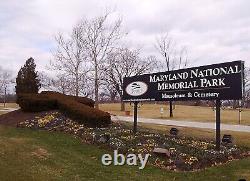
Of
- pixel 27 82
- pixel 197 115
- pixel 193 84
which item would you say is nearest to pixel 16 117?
pixel 27 82

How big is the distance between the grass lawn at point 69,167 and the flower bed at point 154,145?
0.61m

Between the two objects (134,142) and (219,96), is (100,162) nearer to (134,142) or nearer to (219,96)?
(134,142)

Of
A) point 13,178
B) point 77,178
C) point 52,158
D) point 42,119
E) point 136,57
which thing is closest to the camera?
point 13,178

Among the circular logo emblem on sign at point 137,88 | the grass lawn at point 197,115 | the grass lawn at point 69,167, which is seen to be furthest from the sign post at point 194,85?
the grass lawn at point 197,115

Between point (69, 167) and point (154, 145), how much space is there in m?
4.02

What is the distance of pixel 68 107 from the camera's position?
18.0 meters

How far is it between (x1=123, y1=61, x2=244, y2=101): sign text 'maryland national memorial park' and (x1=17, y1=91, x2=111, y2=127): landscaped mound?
1.73 meters

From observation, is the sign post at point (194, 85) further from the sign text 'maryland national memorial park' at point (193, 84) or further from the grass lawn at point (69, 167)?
the grass lawn at point (69, 167)

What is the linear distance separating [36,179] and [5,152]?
2840mm

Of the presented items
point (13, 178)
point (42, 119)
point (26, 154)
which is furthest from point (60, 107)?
point (13, 178)

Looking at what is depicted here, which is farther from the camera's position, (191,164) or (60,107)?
(60,107)

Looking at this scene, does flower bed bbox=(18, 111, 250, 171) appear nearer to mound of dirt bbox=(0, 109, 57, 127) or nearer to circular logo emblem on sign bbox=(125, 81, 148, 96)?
mound of dirt bbox=(0, 109, 57, 127)

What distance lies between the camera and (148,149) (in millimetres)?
13062

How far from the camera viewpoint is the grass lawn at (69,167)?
31.6 feet
